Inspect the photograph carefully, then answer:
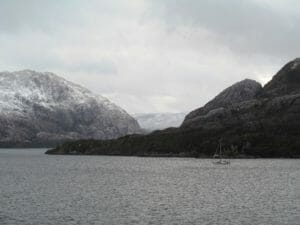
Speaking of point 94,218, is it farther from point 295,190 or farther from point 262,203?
point 295,190

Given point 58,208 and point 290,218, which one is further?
point 58,208

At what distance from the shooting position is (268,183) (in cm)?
13838

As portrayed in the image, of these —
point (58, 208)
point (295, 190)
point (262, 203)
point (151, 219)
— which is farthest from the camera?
point (295, 190)

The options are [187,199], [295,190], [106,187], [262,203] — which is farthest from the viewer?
[106,187]

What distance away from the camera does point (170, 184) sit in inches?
5433

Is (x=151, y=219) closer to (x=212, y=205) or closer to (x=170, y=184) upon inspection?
(x=212, y=205)

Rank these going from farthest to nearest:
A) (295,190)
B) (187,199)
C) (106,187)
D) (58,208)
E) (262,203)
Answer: (106,187) → (295,190) → (187,199) → (262,203) → (58,208)

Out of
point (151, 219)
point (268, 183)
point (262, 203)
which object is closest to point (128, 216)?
point (151, 219)

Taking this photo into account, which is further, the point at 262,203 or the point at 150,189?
the point at 150,189

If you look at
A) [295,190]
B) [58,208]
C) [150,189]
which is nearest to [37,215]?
[58,208]

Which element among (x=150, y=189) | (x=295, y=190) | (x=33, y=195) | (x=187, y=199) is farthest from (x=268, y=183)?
(x=33, y=195)

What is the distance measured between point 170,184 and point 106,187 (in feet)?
59.8

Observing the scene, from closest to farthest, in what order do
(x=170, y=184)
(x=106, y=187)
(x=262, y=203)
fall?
1. (x=262, y=203)
2. (x=106, y=187)
3. (x=170, y=184)

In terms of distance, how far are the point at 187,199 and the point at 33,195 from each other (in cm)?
3068
